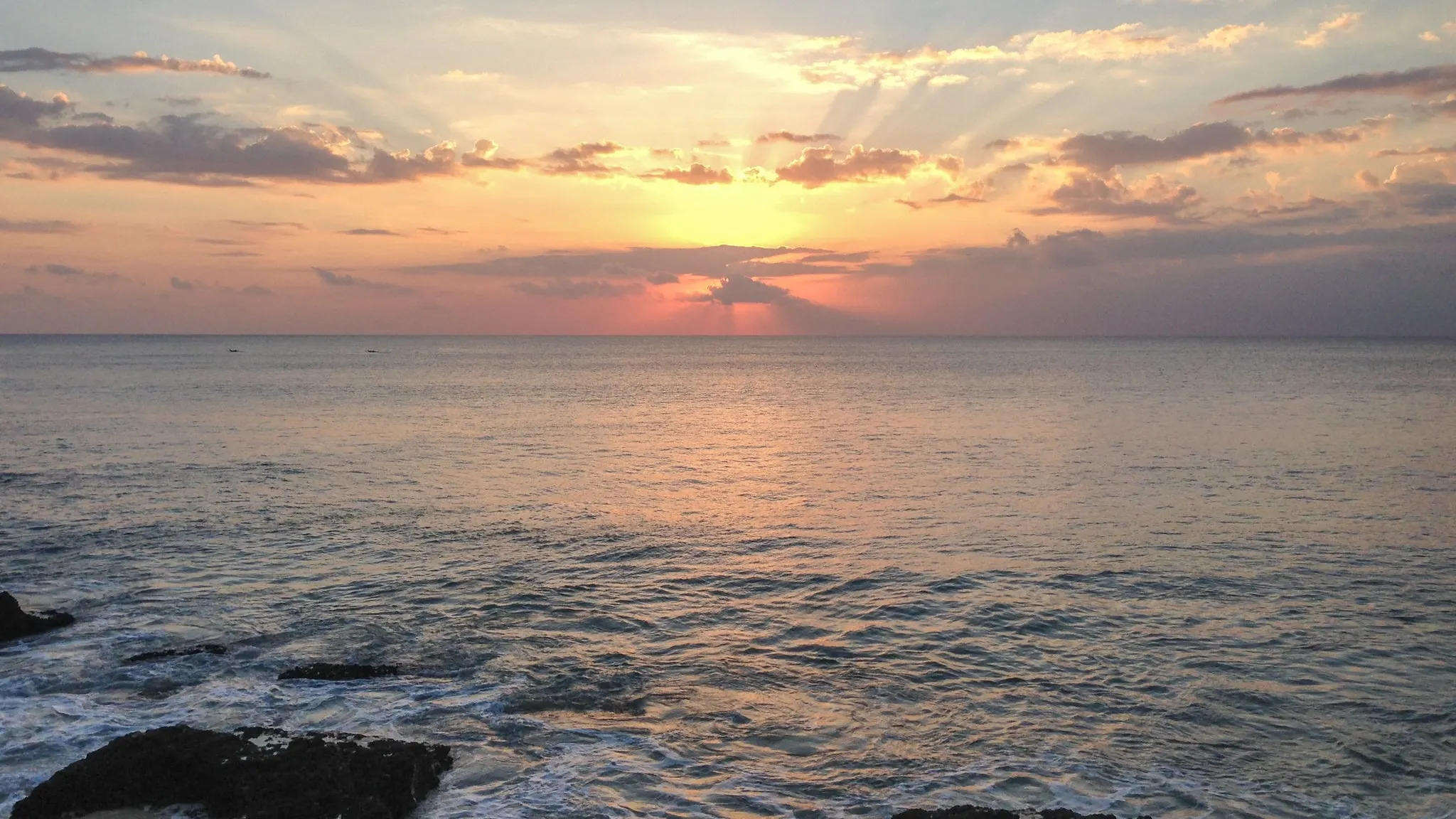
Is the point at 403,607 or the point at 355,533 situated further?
the point at 355,533

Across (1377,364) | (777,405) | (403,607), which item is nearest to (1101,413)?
(777,405)

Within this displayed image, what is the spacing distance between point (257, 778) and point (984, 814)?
9.86 m

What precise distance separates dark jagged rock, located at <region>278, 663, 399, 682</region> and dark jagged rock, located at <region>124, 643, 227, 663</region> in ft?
8.27

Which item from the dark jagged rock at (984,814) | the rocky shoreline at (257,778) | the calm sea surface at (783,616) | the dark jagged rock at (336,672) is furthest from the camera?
the dark jagged rock at (336,672)

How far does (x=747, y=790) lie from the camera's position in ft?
44.1

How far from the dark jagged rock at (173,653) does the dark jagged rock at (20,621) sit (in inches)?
138

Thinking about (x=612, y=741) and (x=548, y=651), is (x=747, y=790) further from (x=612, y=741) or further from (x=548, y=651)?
(x=548, y=651)

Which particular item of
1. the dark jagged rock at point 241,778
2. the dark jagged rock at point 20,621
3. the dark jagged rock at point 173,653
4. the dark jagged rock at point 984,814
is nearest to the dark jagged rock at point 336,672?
the dark jagged rock at point 173,653

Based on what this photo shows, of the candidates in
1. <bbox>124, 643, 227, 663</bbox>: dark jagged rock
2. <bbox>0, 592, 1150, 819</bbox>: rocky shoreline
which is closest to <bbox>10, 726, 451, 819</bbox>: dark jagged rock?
<bbox>0, 592, 1150, 819</bbox>: rocky shoreline

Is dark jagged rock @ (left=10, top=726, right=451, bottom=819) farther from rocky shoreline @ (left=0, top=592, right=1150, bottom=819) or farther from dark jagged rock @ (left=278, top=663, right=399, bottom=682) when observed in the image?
dark jagged rock @ (left=278, top=663, right=399, bottom=682)

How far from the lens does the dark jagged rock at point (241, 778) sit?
12.2 metres

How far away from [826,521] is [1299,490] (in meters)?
20.3

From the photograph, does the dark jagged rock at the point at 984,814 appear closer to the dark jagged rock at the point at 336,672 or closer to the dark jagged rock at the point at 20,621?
the dark jagged rock at the point at 336,672

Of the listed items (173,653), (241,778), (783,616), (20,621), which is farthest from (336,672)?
(783,616)
